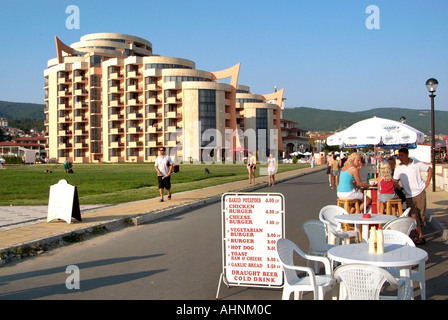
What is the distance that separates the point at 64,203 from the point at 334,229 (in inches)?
271

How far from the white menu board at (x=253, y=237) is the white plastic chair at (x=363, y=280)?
57.8 inches

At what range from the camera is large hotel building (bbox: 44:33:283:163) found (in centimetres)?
8094

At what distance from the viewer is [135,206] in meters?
14.5

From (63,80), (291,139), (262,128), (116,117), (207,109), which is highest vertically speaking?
(63,80)

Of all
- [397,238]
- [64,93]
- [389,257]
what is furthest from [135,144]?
[389,257]

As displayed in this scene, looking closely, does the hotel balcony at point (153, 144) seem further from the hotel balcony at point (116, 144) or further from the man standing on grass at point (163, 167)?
the man standing on grass at point (163, 167)

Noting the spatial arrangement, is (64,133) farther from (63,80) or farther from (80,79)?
(80,79)

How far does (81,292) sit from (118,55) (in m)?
92.7

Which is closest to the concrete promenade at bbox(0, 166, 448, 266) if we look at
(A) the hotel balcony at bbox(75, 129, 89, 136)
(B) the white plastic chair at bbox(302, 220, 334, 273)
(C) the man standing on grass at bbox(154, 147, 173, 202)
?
(C) the man standing on grass at bbox(154, 147, 173, 202)

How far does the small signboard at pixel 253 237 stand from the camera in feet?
17.8

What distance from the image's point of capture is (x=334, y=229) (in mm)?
7078

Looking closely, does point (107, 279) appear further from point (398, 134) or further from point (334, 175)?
point (334, 175)

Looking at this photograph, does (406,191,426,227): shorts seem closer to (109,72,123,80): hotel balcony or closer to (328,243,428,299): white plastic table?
(328,243,428,299): white plastic table

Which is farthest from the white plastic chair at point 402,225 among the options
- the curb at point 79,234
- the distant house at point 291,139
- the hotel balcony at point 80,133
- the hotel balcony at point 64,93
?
the distant house at point 291,139
